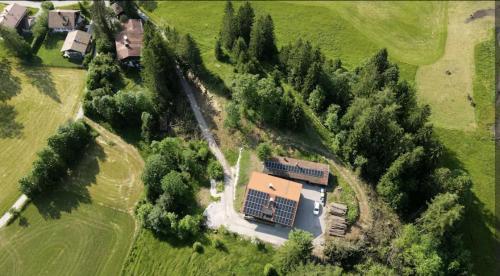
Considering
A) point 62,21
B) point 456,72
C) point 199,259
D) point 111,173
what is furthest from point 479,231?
point 62,21

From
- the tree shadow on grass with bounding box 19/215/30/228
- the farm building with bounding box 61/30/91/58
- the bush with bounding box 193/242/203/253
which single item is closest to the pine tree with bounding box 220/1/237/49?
the farm building with bounding box 61/30/91/58

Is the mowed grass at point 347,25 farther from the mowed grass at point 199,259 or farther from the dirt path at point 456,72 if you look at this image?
the mowed grass at point 199,259

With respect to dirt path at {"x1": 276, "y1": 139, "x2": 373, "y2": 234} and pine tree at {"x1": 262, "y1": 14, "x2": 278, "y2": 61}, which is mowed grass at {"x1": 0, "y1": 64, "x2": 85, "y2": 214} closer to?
pine tree at {"x1": 262, "y1": 14, "x2": 278, "y2": 61}

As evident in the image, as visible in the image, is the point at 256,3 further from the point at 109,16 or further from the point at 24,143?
the point at 24,143

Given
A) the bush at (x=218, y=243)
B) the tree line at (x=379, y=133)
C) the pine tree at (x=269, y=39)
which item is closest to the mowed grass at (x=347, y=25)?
the pine tree at (x=269, y=39)

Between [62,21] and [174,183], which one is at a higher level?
[62,21]

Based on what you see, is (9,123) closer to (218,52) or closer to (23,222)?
(23,222)

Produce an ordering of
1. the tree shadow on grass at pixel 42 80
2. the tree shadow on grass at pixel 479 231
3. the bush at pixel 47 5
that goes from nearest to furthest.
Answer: the tree shadow on grass at pixel 479 231 < the tree shadow on grass at pixel 42 80 < the bush at pixel 47 5
